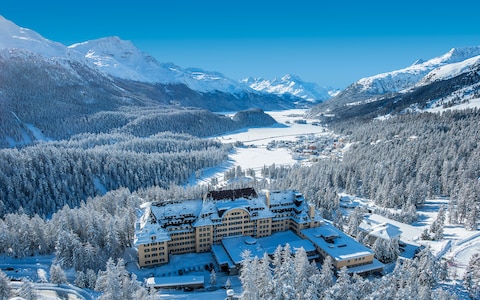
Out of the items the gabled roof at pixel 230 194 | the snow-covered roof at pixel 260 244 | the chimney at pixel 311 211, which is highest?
the gabled roof at pixel 230 194

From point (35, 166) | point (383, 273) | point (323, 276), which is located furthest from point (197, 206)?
point (35, 166)

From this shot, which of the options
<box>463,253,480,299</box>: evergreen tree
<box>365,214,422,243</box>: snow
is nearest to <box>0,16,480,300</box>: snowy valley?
<box>463,253,480,299</box>: evergreen tree

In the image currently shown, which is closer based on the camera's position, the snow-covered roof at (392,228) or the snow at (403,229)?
the snow-covered roof at (392,228)

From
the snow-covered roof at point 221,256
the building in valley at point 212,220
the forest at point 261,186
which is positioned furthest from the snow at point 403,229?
the snow-covered roof at point 221,256

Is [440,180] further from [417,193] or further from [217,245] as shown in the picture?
[217,245]

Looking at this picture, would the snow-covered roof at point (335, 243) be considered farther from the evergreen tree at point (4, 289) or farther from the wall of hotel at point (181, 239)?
the evergreen tree at point (4, 289)

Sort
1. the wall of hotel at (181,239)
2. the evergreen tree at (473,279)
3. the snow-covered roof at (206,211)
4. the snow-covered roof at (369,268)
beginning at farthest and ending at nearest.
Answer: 1. the wall of hotel at (181,239)
2. the snow-covered roof at (206,211)
3. the snow-covered roof at (369,268)
4. the evergreen tree at (473,279)

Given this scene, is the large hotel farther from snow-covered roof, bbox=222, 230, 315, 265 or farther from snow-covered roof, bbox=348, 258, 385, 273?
snow-covered roof, bbox=348, 258, 385, 273

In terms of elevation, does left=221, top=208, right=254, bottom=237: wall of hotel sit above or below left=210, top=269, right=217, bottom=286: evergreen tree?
above
